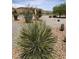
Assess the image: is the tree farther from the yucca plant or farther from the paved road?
the yucca plant

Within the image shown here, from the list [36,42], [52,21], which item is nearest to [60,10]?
[52,21]

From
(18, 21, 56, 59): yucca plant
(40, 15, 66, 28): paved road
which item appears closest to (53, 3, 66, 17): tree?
(40, 15, 66, 28): paved road

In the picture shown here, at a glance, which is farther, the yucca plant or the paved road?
the paved road

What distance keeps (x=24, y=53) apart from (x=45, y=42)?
36cm

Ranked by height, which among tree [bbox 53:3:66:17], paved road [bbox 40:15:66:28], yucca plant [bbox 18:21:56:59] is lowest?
yucca plant [bbox 18:21:56:59]

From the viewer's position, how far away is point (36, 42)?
2.91 metres

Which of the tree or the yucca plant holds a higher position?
the tree

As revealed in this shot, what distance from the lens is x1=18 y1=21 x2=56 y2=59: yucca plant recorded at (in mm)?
2918

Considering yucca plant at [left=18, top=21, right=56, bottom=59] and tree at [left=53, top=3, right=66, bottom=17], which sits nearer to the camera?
yucca plant at [left=18, top=21, right=56, bottom=59]

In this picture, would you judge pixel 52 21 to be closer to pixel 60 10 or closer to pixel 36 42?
pixel 60 10
